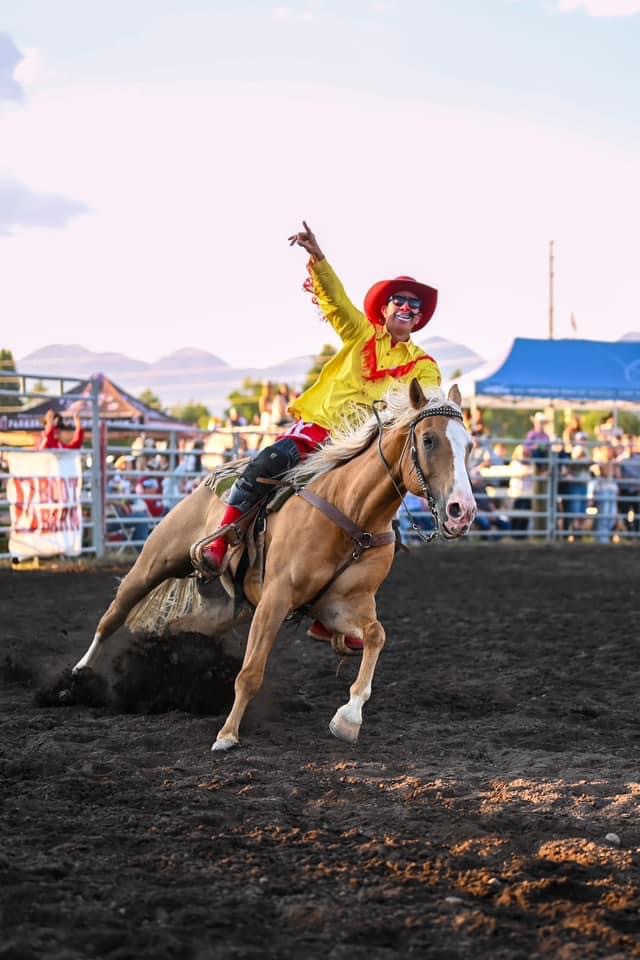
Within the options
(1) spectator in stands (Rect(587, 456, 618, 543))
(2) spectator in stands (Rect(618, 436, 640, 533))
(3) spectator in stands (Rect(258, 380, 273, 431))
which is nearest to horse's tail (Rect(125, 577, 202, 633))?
(3) spectator in stands (Rect(258, 380, 273, 431))

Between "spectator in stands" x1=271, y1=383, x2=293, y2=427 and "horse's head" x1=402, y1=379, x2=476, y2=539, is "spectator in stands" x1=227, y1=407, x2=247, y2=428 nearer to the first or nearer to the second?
"spectator in stands" x1=271, y1=383, x2=293, y2=427

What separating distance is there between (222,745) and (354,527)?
1.06 metres

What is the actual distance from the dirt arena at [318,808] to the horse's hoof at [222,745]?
0.24 ft

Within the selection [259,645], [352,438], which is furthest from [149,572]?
[352,438]

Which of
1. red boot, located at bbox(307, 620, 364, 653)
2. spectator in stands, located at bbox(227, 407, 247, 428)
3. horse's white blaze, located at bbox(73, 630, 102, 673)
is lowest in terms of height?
horse's white blaze, located at bbox(73, 630, 102, 673)

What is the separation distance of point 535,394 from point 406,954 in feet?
58.1

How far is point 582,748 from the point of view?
188 inches

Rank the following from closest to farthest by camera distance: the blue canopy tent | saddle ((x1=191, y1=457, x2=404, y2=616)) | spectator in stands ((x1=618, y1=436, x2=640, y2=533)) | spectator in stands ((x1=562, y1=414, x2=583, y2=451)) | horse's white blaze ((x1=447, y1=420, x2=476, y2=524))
→ horse's white blaze ((x1=447, y1=420, x2=476, y2=524)), saddle ((x1=191, y1=457, x2=404, y2=616)), spectator in stands ((x1=562, y1=414, x2=583, y2=451)), spectator in stands ((x1=618, y1=436, x2=640, y2=533)), the blue canopy tent

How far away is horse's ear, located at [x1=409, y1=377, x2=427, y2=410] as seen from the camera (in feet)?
15.0

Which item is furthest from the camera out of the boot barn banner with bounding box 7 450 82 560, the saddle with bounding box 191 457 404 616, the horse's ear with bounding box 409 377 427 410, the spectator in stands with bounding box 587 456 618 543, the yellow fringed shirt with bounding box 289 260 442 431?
the spectator in stands with bounding box 587 456 618 543

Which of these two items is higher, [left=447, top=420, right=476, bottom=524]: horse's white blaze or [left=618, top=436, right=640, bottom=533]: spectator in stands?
[left=447, top=420, right=476, bottom=524]: horse's white blaze

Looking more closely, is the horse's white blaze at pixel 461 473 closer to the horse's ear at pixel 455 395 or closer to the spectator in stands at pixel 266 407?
the horse's ear at pixel 455 395

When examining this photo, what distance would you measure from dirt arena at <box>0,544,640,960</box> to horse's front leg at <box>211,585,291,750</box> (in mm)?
208

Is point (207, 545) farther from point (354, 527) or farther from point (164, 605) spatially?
point (164, 605)
